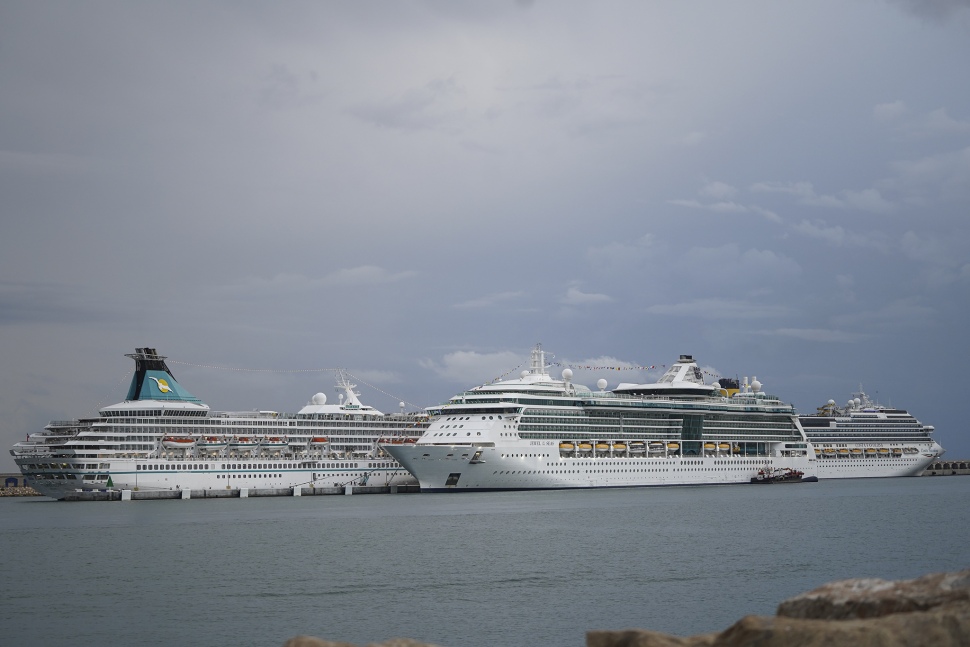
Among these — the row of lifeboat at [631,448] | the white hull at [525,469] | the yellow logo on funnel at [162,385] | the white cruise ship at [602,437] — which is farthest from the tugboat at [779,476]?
the yellow logo on funnel at [162,385]

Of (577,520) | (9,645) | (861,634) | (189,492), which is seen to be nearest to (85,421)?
(189,492)

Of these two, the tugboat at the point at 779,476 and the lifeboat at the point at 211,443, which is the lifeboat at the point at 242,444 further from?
the tugboat at the point at 779,476

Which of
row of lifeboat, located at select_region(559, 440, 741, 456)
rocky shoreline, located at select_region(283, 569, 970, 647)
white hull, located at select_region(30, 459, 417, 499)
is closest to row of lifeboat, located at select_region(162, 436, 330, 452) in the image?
white hull, located at select_region(30, 459, 417, 499)

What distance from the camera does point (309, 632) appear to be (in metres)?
22.1

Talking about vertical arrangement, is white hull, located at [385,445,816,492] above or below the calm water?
above

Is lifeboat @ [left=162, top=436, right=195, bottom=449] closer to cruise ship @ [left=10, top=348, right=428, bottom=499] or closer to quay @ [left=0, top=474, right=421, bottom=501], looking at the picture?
cruise ship @ [left=10, top=348, right=428, bottom=499]

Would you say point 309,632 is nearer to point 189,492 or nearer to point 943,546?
point 943,546

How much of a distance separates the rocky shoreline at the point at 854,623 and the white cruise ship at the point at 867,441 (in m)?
88.9

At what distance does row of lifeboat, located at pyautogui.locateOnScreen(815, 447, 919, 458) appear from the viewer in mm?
95875

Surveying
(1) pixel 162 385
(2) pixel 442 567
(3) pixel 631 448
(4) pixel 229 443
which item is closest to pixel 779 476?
(3) pixel 631 448

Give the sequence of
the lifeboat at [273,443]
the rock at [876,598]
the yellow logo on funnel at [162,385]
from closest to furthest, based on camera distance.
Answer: the rock at [876,598] → the yellow logo on funnel at [162,385] → the lifeboat at [273,443]

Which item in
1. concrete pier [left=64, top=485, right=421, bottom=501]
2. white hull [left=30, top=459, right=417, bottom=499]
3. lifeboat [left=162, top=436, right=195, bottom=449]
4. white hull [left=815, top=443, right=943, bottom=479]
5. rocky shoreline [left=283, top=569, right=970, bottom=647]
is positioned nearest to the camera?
rocky shoreline [left=283, top=569, right=970, bottom=647]

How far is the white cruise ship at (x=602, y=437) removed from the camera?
71.4m

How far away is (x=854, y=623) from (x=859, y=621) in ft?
0.34
